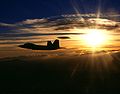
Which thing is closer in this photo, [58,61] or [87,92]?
[87,92]

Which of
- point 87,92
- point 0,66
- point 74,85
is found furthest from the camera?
point 0,66

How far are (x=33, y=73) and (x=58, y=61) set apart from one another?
8810 millimetres

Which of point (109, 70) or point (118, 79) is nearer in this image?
point (118, 79)

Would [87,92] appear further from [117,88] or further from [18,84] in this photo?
[18,84]

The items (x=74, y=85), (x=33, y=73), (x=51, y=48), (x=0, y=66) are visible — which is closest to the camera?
(x=74, y=85)

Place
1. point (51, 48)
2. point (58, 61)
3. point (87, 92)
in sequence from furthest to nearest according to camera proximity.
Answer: point (51, 48) < point (58, 61) < point (87, 92)

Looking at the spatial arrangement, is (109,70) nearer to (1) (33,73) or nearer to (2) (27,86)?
(1) (33,73)

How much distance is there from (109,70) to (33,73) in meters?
7.75

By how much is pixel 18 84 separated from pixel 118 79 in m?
8.95

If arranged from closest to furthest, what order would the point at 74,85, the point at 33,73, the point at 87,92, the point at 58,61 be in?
1. the point at 87,92
2. the point at 74,85
3. the point at 33,73
4. the point at 58,61

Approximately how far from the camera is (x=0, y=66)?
132ft

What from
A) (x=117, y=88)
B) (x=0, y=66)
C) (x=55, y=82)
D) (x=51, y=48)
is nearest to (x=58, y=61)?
(x=0, y=66)

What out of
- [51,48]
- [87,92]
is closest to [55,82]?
[87,92]

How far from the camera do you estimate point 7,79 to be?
33.9 m
